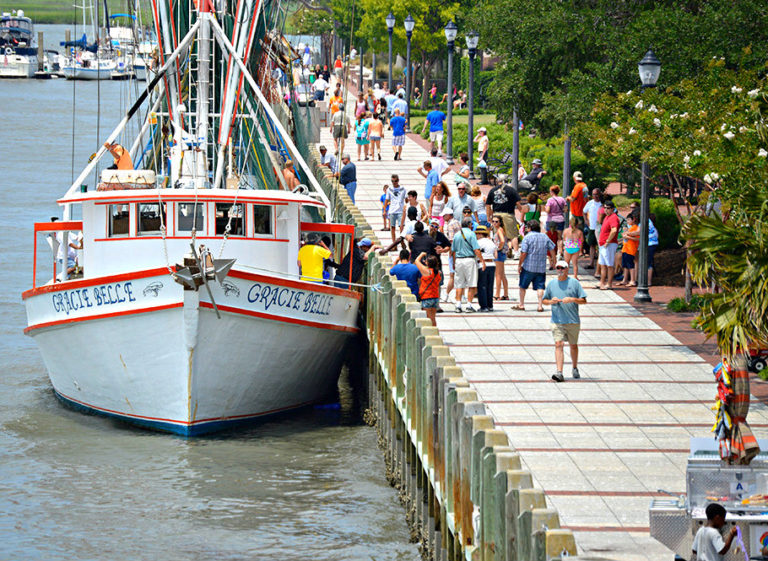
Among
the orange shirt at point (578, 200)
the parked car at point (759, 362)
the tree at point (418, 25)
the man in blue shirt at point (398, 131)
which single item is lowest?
the parked car at point (759, 362)

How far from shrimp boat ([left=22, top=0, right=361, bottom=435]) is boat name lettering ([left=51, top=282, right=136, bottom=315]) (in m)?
0.02

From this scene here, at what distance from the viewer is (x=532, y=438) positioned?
17406 mm

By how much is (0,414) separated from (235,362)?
5.99 m

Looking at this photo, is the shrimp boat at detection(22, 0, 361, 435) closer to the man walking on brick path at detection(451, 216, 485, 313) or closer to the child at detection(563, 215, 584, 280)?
the man walking on brick path at detection(451, 216, 485, 313)

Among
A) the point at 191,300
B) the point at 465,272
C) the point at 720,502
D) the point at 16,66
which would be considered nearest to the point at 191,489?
the point at 191,300

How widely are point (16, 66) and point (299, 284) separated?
11080cm

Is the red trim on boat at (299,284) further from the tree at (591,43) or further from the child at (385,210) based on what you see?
the child at (385,210)

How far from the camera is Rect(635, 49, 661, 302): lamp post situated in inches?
961

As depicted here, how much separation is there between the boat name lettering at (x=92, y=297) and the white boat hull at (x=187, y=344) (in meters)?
0.02

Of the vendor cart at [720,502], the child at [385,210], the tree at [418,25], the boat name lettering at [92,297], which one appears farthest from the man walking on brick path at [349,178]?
the tree at [418,25]

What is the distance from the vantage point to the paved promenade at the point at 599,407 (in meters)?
14.8

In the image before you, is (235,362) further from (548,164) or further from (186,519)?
(548,164)

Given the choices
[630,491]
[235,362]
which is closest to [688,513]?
[630,491]

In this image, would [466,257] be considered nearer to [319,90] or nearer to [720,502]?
[720,502]
